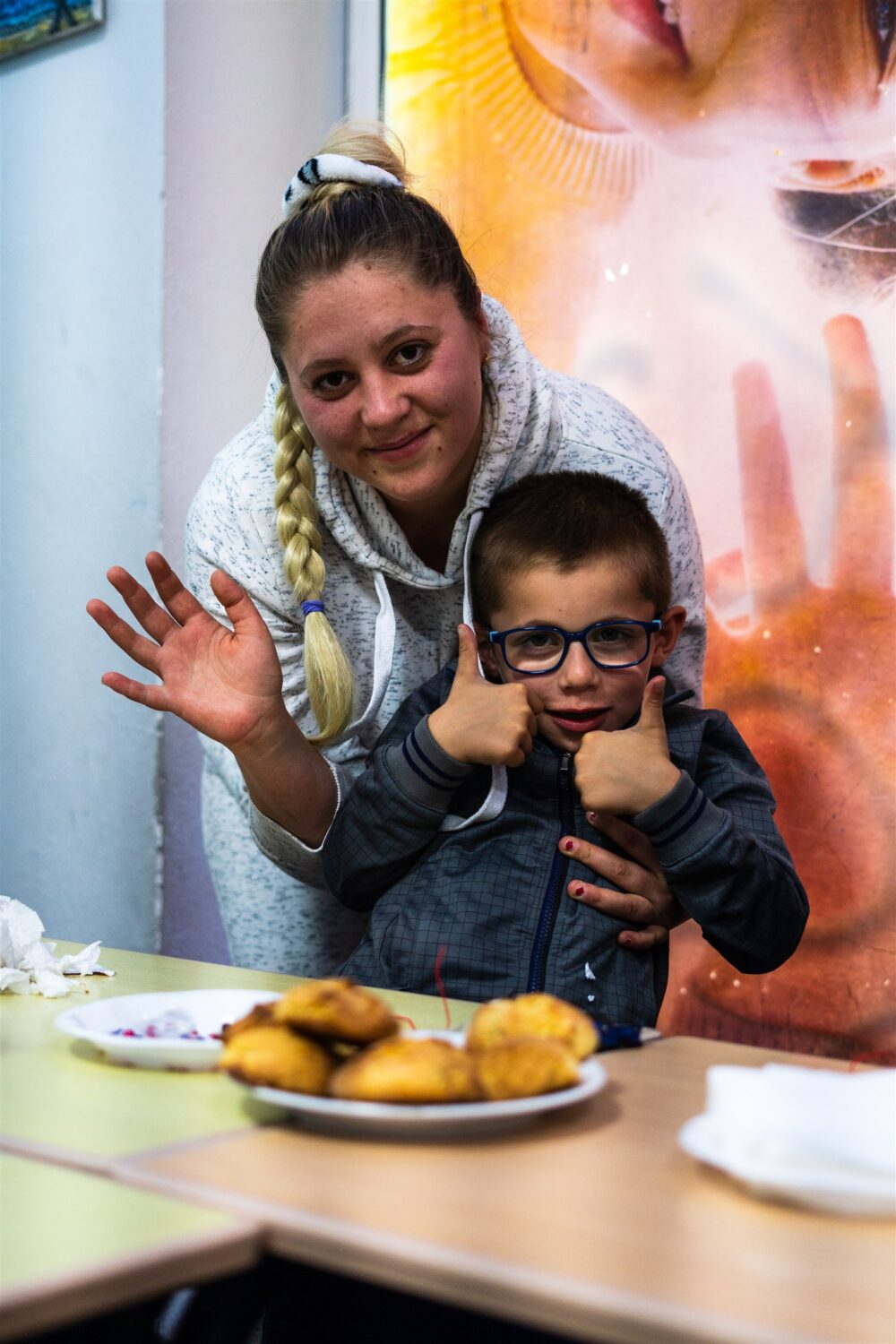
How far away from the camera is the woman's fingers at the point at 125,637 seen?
4.88 feet

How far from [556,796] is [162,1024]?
2.23ft


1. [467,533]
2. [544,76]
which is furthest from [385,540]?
[544,76]

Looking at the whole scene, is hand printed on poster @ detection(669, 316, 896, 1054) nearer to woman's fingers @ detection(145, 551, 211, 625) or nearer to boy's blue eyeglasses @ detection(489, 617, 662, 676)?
boy's blue eyeglasses @ detection(489, 617, 662, 676)

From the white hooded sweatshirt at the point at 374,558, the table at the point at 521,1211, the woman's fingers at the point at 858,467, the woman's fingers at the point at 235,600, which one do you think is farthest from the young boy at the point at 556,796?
the woman's fingers at the point at 858,467

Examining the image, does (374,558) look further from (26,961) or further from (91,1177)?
(91,1177)

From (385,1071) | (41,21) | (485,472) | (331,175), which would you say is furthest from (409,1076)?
(41,21)

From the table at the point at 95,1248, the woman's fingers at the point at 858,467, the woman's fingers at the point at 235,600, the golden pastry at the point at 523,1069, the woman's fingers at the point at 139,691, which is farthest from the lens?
the woman's fingers at the point at 858,467

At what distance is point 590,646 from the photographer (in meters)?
1.58

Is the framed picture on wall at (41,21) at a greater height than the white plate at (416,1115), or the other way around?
the framed picture on wall at (41,21)

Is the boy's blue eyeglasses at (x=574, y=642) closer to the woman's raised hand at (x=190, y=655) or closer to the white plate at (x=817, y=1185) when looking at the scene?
the woman's raised hand at (x=190, y=655)

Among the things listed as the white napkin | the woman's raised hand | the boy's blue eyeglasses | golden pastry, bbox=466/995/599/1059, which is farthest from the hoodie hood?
the white napkin

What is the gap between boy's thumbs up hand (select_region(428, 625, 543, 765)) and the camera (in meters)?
1.51

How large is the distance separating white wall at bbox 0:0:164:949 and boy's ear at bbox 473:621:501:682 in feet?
3.26

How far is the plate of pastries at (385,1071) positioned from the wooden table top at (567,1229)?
0.02 m
